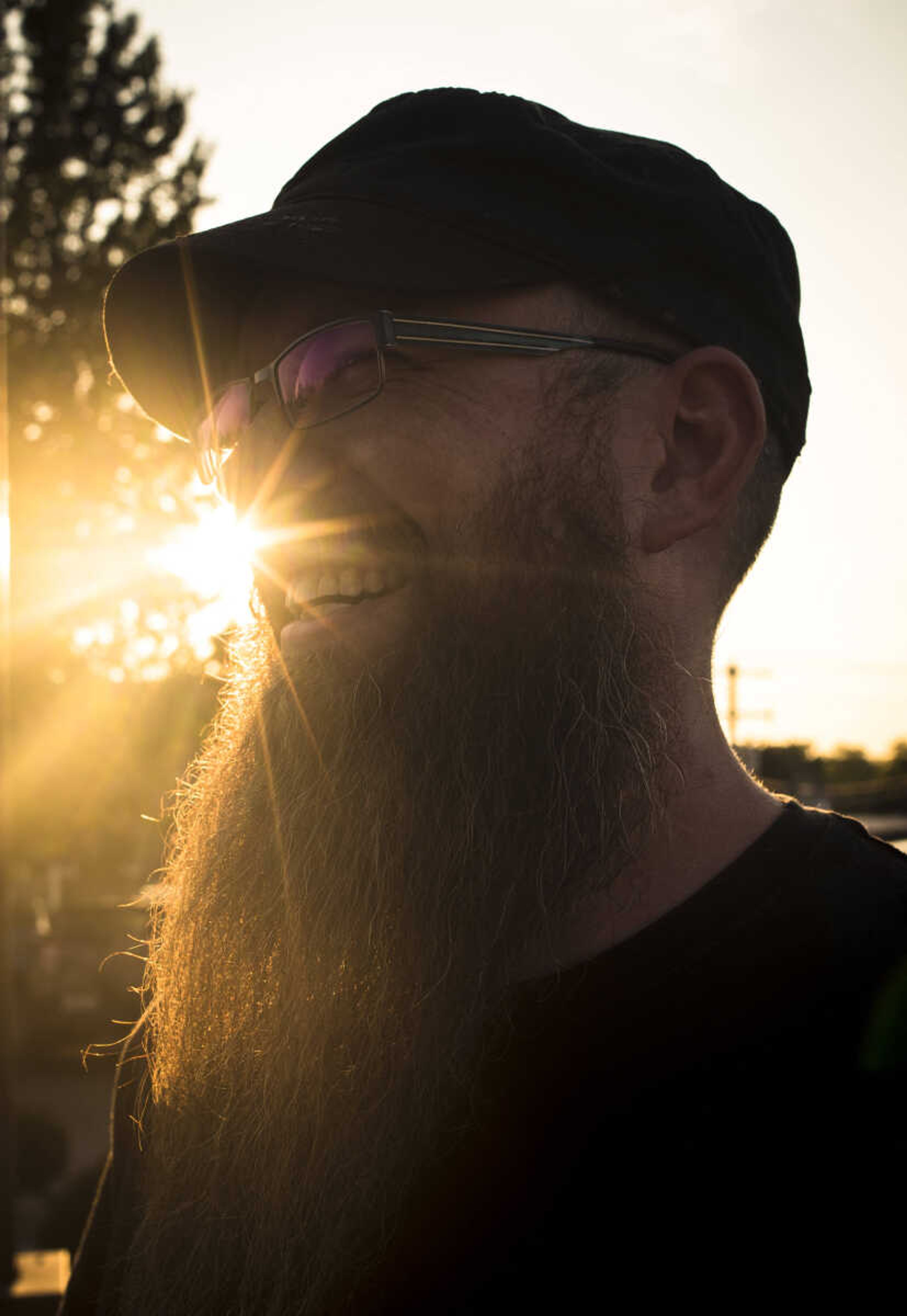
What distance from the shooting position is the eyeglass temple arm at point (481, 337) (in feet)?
4.81

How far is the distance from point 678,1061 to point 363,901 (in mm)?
465

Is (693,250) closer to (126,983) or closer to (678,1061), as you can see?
(678,1061)

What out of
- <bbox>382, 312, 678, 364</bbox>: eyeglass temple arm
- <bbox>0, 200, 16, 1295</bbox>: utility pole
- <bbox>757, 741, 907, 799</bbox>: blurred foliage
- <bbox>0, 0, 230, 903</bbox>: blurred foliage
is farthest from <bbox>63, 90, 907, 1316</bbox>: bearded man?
<bbox>757, 741, 907, 799</bbox>: blurred foliage

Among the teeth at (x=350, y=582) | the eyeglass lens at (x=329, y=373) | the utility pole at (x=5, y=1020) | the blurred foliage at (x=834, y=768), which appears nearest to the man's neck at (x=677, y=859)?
the teeth at (x=350, y=582)

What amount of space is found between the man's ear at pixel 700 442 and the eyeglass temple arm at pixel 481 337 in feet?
0.43

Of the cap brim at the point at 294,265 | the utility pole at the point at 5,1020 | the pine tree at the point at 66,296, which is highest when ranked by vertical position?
the pine tree at the point at 66,296

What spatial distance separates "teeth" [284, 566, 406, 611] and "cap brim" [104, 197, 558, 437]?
388mm

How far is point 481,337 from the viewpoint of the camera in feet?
4.81

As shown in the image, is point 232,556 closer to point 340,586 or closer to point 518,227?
point 340,586

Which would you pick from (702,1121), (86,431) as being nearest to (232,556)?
(702,1121)

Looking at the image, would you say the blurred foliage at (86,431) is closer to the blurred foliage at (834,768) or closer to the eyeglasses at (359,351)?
the eyeglasses at (359,351)

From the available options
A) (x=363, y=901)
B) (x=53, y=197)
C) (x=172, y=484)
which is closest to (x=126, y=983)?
(x=172, y=484)

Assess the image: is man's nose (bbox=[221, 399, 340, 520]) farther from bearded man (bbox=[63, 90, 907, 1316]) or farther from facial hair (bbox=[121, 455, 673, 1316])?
facial hair (bbox=[121, 455, 673, 1316])

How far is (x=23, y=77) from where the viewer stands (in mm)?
15531
